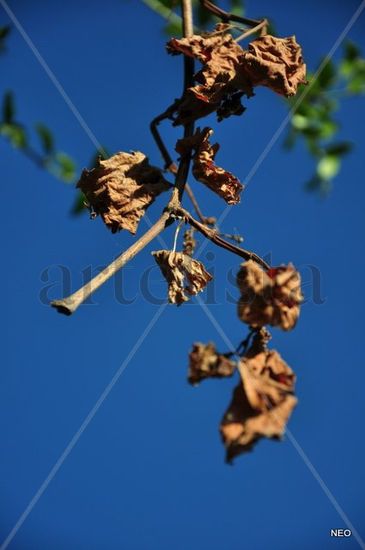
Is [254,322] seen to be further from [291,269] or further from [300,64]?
[300,64]

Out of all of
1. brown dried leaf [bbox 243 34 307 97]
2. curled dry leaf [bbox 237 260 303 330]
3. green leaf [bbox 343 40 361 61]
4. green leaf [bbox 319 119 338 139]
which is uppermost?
green leaf [bbox 343 40 361 61]

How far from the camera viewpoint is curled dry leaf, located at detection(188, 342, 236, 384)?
94 centimetres

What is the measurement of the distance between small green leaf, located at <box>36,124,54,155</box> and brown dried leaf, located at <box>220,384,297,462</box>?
177 cm

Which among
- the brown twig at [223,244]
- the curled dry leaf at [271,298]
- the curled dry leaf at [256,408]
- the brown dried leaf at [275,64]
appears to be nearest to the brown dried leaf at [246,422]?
the curled dry leaf at [256,408]

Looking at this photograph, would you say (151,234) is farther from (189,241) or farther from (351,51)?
(351,51)

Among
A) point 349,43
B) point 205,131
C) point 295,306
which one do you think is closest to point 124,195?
point 205,131

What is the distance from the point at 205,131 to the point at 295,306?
0.42 meters

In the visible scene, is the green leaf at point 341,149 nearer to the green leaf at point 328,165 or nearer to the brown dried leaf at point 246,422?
the green leaf at point 328,165

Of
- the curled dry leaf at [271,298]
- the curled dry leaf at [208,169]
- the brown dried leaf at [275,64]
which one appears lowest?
the curled dry leaf at [271,298]

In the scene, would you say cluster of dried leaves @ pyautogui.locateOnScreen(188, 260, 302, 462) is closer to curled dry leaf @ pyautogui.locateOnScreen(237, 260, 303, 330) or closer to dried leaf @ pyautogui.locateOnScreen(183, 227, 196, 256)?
curled dry leaf @ pyautogui.locateOnScreen(237, 260, 303, 330)

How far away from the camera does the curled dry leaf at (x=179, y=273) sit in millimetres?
1190

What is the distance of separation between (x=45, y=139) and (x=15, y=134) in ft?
0.42

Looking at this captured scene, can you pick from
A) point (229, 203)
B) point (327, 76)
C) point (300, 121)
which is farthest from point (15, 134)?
point (229, 203)

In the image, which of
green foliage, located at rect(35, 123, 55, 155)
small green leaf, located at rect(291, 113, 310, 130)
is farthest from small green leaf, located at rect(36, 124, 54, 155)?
small green leaf, located at rect(291, 113, 310, 130)
